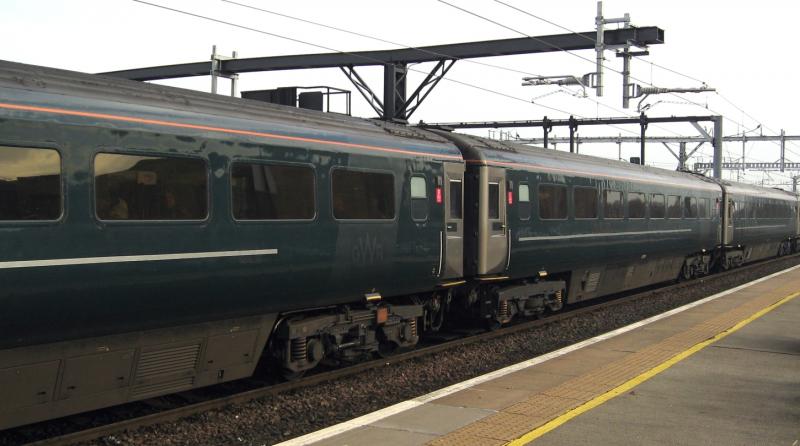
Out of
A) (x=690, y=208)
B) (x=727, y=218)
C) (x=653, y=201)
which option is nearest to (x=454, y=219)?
(x=653, y=201)

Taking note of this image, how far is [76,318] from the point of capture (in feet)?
20.3

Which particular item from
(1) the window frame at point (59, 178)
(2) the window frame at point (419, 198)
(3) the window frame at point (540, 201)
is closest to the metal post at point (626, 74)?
(3) the window frame at point (540, 201)

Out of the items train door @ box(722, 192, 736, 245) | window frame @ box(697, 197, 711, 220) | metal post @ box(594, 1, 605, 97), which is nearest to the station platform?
metal post @ box(594, 1, 605, 97)

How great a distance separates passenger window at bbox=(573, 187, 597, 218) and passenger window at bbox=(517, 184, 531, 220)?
6.44ft

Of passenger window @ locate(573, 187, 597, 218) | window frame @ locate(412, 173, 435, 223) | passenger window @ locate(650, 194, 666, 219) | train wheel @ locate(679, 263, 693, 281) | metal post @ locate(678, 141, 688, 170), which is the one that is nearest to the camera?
window frame @ locate(412, 173, 435, 223)

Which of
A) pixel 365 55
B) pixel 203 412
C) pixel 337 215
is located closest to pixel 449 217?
pixel 337 215

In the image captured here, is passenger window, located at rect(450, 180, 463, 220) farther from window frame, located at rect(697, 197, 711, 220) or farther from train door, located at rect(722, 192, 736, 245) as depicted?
train door, located at rect(722, 192, 736, 245)

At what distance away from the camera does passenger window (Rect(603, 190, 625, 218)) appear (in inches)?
635

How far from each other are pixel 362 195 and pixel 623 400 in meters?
3.85

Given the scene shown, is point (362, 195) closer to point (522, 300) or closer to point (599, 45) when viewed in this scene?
point (522, 300)

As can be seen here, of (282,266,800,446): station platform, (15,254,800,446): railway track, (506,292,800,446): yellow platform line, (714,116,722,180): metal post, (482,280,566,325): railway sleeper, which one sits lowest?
(15,254,800,446): railway track

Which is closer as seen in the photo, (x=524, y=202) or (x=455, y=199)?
(x=455, y=199)

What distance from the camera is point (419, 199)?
10.4 m

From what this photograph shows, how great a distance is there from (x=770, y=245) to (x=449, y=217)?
93.4 ft
